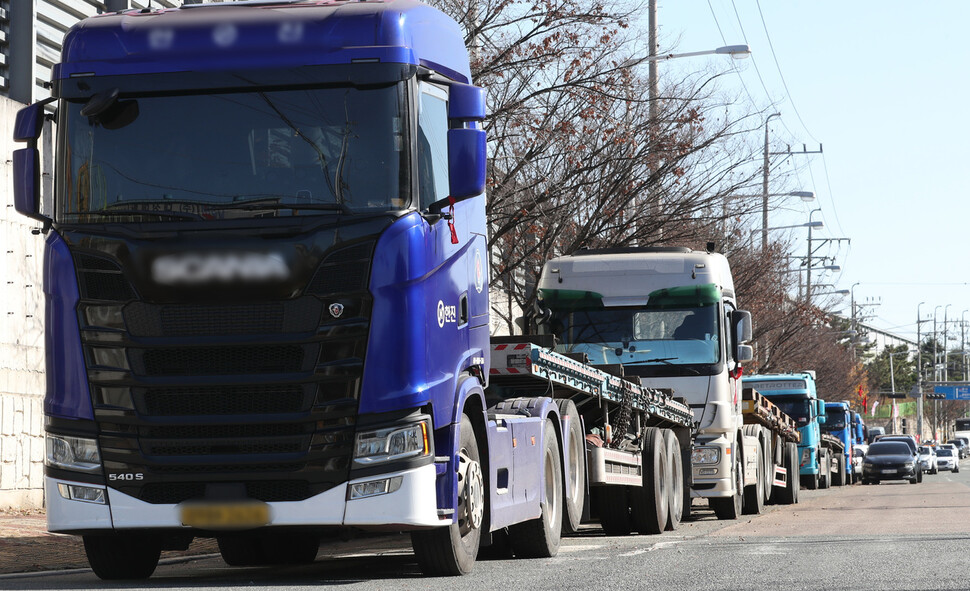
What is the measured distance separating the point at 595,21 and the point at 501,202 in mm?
3138

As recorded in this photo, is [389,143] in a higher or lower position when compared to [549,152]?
lower

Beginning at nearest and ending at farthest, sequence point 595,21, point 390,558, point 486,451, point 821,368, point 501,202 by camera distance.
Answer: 1. point 486,451
2. point 390,558
3. point 595,21
4. point 501,202
5. point 821,368

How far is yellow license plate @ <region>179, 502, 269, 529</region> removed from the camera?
8.35m

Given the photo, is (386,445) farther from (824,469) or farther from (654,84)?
(824,469)

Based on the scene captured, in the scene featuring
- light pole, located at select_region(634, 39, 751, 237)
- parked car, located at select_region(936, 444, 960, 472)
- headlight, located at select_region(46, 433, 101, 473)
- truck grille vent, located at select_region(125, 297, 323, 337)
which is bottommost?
parked car, located at select_region(936, 444, 960, 472)

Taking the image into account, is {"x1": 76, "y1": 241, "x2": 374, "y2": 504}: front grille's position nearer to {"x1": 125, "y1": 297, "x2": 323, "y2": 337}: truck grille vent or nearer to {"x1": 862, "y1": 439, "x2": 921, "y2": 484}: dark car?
{"x1": 125, "y1": 297, "x2": 323, "y2": 337}: truck grille vent

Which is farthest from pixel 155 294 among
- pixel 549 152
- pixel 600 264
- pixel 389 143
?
pixel 549 152

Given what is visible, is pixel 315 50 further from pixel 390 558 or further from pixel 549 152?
pixel 549 152

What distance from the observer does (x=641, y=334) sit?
656 inches

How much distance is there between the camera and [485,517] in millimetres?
9617

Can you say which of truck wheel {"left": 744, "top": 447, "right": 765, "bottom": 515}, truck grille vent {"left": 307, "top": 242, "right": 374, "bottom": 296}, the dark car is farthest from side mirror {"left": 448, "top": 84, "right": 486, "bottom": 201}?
the dark car

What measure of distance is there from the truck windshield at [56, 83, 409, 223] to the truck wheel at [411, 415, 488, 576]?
1728 mm

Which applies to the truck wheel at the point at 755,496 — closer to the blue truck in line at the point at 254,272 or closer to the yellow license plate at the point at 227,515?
the blue truck in line at the point at 254,272

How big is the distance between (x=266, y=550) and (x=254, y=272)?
13.1 feet
